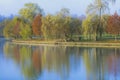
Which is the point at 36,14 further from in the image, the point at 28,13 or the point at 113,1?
the point at 113,1

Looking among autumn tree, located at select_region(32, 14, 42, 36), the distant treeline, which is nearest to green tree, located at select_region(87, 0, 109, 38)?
the distant treeline

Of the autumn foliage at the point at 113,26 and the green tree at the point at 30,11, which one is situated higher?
the green tree at the point at 30,11

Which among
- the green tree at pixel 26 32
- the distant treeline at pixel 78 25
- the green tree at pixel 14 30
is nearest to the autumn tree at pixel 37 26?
the distant treeline at pixel 78 25

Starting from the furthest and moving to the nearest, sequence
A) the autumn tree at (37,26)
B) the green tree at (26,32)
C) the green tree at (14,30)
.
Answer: the green tree at (14,30) → the green tree at (26,32) → the autumn tree at (37,26)

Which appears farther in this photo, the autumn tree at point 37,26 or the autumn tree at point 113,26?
the autumn tree at point 37,26

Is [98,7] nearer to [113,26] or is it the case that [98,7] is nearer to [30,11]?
[113,26]

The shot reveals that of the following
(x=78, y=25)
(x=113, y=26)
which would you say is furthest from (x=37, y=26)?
(x=113, y=26)

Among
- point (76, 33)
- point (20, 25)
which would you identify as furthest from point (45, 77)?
point (20, 25)

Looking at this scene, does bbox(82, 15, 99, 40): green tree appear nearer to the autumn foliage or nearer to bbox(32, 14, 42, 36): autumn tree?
the autumn foliage

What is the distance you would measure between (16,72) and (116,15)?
4014 cm

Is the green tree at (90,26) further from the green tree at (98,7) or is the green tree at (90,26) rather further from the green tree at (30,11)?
the green tree at (30,11)

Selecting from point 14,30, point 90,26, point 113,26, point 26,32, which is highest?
point 90,26

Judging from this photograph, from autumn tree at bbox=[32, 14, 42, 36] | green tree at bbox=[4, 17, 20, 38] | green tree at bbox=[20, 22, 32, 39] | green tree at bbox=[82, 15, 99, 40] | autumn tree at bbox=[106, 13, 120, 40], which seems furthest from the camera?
green tree at bbox=[4, 17, 20, 38]

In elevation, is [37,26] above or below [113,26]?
above
